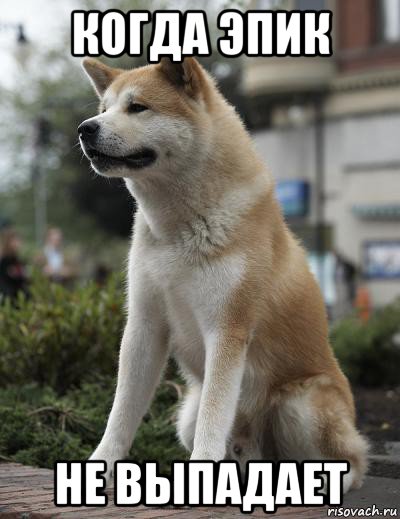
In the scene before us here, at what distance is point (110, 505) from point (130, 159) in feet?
5.37

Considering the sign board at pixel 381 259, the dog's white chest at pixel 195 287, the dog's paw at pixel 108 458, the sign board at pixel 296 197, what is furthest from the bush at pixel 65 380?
the sign board at pixel 296 197

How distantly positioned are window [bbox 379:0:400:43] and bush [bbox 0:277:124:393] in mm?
20588

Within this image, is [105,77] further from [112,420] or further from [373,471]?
[373,471]

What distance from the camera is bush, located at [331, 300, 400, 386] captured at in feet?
28.5

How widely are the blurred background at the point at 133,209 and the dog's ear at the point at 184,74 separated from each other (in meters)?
0.94

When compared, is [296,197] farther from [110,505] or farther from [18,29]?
[110,505]

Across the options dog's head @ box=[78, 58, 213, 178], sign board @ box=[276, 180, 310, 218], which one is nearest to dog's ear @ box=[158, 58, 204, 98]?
dog's head @ box=[78, 58, 213, 178]

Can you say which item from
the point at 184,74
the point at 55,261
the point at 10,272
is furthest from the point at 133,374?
the point at 55,261

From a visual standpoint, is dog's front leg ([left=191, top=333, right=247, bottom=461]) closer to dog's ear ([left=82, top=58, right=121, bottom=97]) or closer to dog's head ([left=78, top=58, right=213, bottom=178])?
dog's head ([left=78, top=58, right=213, bottom=178])

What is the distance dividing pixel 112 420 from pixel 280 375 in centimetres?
88

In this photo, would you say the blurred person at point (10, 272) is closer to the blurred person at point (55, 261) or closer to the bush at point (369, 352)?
the blurred person at point (55, 261)

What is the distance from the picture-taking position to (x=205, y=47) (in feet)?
21.0

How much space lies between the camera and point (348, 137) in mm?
26703

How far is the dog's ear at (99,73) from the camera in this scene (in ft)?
15.9
